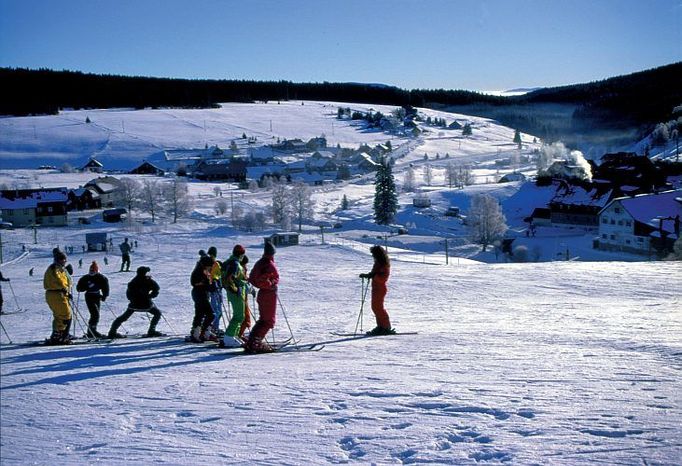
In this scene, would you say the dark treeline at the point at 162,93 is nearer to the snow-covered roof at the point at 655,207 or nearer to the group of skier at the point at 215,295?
the group of skier at the point at 215,295

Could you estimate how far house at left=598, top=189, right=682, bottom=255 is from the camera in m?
28.7

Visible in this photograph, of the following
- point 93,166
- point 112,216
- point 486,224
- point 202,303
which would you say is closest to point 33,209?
point 112,216

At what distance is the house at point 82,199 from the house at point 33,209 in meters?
5.63

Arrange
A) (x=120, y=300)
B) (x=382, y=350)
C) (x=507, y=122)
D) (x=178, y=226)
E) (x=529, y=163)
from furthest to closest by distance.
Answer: (x=507, y=122), (x=529, y=163), (x=178, y=226), (x=120, y=300), (x=382, y=350)

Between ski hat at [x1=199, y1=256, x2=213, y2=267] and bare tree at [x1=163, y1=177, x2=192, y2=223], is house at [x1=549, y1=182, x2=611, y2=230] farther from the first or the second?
ski hat at [x1=199, y1=256, x2=213, y2=267]

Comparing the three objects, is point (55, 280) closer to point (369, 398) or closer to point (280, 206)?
point (369, 398)

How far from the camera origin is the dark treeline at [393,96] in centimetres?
3575

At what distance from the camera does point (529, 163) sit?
8038 cm

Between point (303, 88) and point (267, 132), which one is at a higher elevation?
point (303, 88)

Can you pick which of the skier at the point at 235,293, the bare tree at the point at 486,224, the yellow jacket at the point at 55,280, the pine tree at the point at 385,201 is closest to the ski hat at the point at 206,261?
the skier at the point at 235,293

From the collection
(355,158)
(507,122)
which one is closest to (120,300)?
(355,158)

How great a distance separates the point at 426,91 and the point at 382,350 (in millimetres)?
143594

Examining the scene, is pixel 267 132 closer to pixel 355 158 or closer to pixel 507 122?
pixel 355 158

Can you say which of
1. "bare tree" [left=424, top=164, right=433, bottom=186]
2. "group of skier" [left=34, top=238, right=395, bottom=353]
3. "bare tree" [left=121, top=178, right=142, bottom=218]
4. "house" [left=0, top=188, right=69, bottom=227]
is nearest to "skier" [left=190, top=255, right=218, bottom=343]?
"group of skier" [left=34, top=238, right=395, bottom=353]
